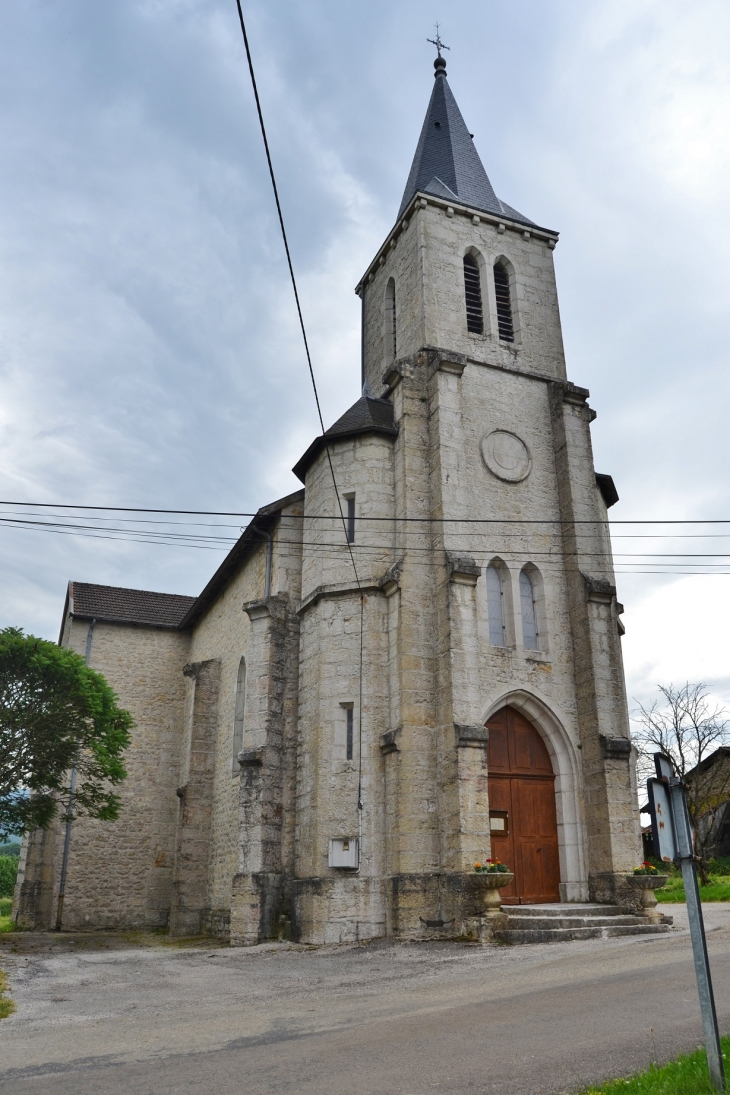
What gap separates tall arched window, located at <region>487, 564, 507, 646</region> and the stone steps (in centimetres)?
499

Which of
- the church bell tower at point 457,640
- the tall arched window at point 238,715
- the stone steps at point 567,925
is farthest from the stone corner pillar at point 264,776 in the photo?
the stone steps at point 567,925

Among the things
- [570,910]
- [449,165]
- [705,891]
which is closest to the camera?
[570,910]

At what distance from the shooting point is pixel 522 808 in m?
16.2

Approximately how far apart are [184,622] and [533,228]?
52.6ft

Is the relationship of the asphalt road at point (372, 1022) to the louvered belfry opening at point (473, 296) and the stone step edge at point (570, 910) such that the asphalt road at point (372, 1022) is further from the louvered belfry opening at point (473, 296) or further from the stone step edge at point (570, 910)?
the louvered belfry opening at point (473, 296)

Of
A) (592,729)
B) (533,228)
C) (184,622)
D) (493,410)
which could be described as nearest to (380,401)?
(493,410)

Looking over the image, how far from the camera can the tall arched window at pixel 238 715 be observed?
2050cm

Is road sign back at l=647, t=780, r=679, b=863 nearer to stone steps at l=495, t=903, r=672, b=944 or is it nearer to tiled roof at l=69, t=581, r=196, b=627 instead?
stone steps at l=495, t=903, r=672, b=944

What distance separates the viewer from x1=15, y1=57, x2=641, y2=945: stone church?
14.9 m

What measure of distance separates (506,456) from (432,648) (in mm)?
4865

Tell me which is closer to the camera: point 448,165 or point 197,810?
point 197,810

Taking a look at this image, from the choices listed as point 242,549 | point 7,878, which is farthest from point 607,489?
point 7,878

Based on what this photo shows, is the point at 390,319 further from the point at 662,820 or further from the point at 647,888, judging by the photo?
the point at 662,820

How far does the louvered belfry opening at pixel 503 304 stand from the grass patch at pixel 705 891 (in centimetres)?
1270
